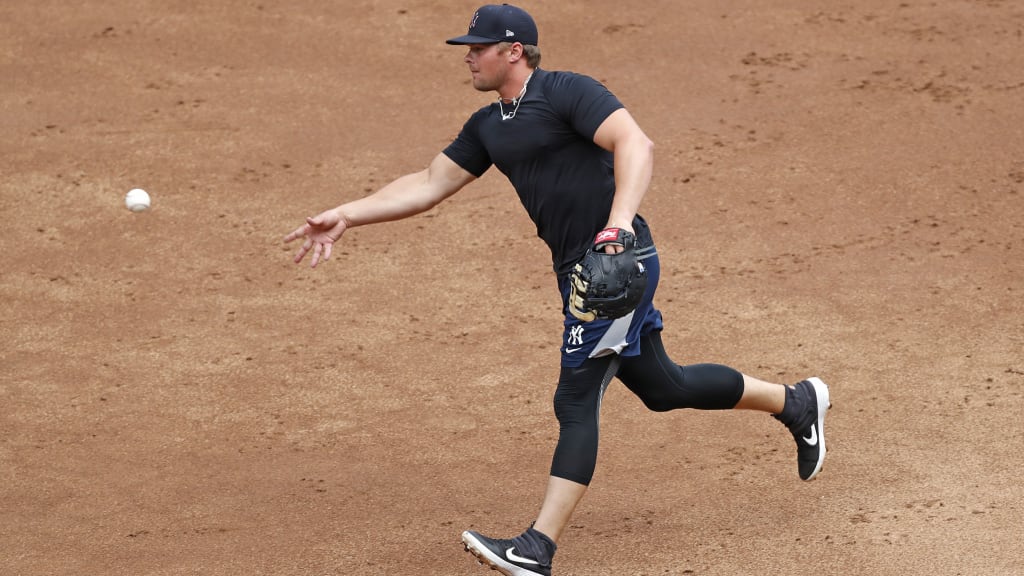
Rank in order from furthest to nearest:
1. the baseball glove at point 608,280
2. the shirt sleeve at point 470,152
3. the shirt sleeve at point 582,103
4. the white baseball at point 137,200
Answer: the white baseball at point 137,200
the shirt sleeve at point 470,152
the shirt sleeve at point 582,103
the baseball glove at point 608,280

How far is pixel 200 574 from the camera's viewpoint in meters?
5.08

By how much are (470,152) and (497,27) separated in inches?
21.7

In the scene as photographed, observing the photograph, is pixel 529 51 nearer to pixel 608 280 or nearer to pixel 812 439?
pixel 608 280

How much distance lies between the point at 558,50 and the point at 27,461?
5781 millimetres

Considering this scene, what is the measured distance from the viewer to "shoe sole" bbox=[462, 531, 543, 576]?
14.8ft

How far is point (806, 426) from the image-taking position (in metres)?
5.35

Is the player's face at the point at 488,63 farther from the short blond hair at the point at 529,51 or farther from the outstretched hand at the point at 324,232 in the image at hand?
the outstretched hand at the point at 324,232

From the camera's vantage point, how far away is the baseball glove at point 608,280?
14.5 ft

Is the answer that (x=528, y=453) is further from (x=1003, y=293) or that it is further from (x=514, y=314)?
(x=1003, y=293)

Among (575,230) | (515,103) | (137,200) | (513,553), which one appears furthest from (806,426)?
(137,200)

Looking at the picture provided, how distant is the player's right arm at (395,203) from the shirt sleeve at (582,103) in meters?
0.59

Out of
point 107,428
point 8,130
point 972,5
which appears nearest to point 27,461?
point 107,428

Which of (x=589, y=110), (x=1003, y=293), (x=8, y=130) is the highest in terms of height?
(x=589, y=110)

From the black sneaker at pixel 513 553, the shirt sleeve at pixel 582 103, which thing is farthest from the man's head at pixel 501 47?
the black sneaker at pixel 513 553
